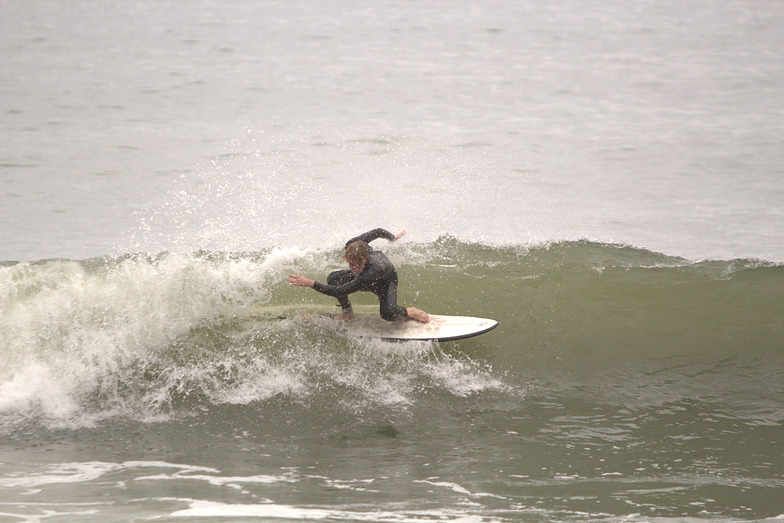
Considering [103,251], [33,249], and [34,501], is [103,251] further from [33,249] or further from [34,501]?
[34,501]

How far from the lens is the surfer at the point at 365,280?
7.44 m

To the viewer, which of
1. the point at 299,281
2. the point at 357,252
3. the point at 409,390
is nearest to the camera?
the point at 299,281

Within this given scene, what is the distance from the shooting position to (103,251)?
13.6m

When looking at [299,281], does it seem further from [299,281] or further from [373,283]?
[373,283]

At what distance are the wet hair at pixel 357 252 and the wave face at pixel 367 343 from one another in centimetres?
105

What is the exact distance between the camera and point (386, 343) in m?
Result: 7.91

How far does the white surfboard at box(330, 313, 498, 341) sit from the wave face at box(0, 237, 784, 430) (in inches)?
6.1

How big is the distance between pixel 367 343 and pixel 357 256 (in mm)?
1074

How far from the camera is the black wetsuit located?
7.49 meters

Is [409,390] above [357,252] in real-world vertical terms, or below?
below

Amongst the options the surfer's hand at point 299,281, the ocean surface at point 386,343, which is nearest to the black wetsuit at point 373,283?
the surfer's hand at point 299,281

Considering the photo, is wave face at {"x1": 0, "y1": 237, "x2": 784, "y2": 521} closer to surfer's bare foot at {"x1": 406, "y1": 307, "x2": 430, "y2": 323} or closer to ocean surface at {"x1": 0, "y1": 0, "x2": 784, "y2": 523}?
ocean surface at {"x1": 0, "y1": 0, "x2": 784, "y2": 523}

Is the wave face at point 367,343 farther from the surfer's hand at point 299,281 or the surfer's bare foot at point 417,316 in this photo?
the surfer's hand at point 299,281

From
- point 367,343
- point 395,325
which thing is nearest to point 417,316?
point 395,325
